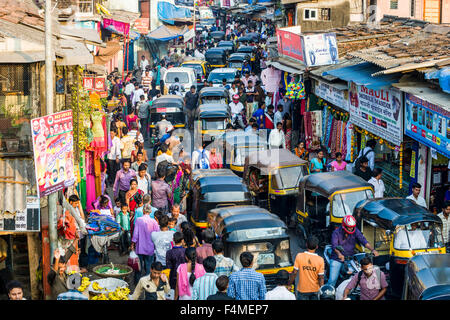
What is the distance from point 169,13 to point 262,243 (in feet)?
144

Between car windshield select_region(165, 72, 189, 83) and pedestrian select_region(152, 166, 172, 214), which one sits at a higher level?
car windshield select_region(165, 72, 189, 83)

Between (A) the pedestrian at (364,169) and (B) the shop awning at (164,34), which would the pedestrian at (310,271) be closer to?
(A) the pedestrian at (364,169)

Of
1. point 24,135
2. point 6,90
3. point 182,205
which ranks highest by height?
point 6,90

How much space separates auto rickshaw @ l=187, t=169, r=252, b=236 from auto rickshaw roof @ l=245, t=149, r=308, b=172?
1.18 m

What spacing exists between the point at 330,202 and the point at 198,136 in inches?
405

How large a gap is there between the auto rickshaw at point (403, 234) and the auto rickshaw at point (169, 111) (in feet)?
45.6

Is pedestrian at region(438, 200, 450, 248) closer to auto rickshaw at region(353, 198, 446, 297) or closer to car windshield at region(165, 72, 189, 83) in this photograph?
auto rickshaw at region(353, 198, 446, 297)

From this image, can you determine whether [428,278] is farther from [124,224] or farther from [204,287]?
[124,224]

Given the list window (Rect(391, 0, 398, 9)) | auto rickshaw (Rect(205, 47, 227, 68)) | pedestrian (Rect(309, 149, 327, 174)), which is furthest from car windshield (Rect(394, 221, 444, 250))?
auto rickshaw (Rect(205, 47, 227, 68))

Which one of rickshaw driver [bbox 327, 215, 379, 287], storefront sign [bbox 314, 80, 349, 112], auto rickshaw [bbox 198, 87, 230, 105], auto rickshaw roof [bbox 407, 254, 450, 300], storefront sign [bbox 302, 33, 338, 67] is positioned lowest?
rickshaw driver [bbox 327, 215, 379, 287]

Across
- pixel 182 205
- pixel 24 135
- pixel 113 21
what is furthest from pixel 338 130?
pixel 113 21

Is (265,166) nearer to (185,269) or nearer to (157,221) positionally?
(157,221)

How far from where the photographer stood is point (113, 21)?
117ft

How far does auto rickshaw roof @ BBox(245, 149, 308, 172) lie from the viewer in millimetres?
17297
